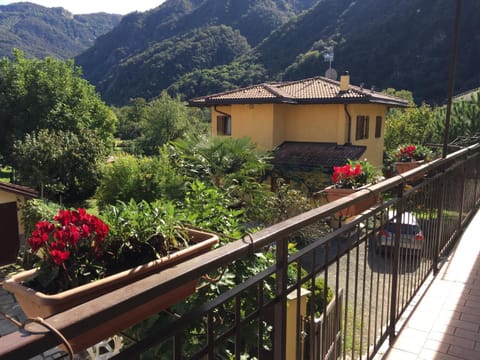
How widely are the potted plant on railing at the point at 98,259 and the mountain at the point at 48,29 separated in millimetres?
105265

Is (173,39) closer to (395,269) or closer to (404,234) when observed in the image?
(404,234)

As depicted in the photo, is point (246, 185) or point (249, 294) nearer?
point (249, 294)

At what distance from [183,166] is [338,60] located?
38364 millimetres

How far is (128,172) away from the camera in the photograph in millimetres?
10719

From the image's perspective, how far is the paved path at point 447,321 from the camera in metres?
2.42

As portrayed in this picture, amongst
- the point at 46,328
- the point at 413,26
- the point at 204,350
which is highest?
the point at 413,26

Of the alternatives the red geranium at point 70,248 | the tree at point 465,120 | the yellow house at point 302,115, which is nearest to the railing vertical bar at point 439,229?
the red geranium at point 70,248

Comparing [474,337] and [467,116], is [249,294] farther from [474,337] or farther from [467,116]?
[467,116]

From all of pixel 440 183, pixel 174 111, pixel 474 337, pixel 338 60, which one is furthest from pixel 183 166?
pixel 338 60

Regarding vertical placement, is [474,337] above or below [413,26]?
below

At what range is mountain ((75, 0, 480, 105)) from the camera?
42.0 m

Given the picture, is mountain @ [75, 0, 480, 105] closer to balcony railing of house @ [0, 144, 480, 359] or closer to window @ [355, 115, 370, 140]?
→ window @ [355, 115, 370, 140]

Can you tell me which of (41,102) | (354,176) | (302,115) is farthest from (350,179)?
(41,102)

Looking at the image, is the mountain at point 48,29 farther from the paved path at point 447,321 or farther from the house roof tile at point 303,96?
the paved path at point 447,321
